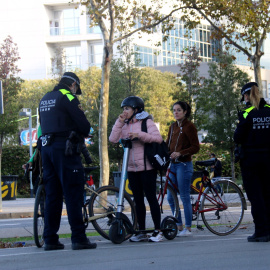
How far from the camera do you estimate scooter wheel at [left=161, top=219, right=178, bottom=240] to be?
841 centimetres

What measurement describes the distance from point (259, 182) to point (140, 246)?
5.58 feet

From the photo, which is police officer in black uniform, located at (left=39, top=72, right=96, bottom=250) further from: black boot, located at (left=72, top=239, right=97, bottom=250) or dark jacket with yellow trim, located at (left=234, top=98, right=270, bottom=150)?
dark jacket with yellow trim, located at (left=234, top=98, right=270, bottom=150)

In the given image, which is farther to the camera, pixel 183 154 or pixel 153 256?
pixel 183 154

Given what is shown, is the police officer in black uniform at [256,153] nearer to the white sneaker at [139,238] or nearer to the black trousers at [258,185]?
the black trousers at [258,185]

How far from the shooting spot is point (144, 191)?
8.42 meters

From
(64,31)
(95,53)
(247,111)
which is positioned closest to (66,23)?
(64,31)

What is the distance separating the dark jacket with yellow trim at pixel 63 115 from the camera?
759 centimetres

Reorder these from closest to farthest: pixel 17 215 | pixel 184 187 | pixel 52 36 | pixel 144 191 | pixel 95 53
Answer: pixel 144 191, pixel 184 187, pixel 17 215, pixel 95 53, pixel 52 36

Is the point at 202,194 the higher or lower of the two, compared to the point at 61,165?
lower

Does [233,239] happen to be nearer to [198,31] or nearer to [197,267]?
[197,267]

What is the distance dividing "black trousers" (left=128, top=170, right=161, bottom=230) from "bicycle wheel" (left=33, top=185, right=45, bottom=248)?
3.87 feet

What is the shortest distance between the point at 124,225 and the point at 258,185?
1768mm

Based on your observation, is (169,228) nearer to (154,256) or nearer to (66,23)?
(154,256)

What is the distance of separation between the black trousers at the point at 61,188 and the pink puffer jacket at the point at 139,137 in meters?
0.87
